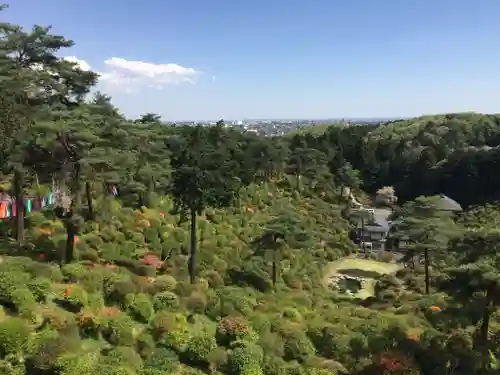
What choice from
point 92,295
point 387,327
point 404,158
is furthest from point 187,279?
point 404,158

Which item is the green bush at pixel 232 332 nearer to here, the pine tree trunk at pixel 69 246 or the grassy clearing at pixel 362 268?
the pine tree trunk at pixel 69 246

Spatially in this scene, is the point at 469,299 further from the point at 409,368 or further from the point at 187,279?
the point at 187,279

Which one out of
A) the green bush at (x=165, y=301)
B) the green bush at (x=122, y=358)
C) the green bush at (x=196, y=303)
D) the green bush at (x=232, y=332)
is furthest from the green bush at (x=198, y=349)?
the green bush at (x=196, y=303)

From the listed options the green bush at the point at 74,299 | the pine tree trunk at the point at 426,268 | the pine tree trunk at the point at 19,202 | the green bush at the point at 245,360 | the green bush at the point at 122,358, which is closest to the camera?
the green bush at the point at 122,358

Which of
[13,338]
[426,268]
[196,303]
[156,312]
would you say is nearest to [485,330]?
[426,268]

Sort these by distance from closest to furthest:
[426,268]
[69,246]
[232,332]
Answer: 1. [232,332]
2. [69,246]
3. [426,268]

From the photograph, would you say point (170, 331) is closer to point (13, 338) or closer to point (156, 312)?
point (156, 312)
